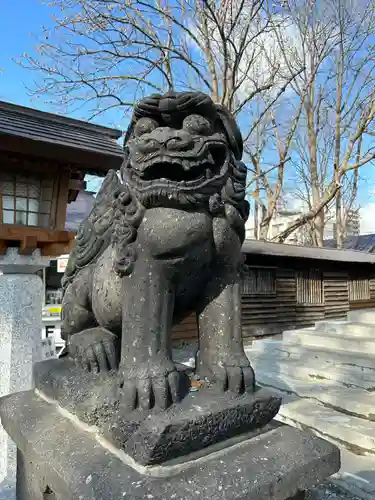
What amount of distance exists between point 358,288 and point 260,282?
334 centimetres

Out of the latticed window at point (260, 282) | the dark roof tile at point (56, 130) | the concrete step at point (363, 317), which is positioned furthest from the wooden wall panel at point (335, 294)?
the dark roof tile at point (56, 130)

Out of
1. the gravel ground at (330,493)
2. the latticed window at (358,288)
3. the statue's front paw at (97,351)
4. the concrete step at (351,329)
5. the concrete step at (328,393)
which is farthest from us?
the latticed window at (358,288)

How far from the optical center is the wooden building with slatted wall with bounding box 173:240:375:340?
7.59 metres

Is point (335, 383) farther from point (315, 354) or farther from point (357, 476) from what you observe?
point (357, 476)

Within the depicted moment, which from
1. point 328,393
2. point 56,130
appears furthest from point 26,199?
point 328,393

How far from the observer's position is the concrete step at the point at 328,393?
3.38 metres

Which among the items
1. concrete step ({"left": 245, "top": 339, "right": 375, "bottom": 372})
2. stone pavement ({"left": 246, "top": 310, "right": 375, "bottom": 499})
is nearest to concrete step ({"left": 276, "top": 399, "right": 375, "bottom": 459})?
stone pavement ({"left": 246, "top": 310, "right": 375, "bottom": 499})

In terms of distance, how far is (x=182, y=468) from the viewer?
916 millimetres

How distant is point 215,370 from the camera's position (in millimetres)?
1125

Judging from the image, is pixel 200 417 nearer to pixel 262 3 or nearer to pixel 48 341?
pixel 48 341

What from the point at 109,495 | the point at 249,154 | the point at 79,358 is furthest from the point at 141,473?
the point at 249,154

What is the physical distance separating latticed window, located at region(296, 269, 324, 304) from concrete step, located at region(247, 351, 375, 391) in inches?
131

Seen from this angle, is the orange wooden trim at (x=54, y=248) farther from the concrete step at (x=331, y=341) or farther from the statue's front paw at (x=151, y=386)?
the concrete step at (x=331, y=341)

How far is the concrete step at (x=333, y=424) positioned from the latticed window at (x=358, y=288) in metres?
6.35
